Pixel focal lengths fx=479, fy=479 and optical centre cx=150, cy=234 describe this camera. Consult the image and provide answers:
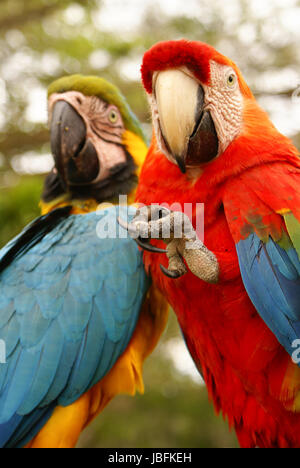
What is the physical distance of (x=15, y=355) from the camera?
1561 mm

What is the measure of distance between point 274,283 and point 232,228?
181mm

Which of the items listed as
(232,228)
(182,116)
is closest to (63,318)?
(232,228)

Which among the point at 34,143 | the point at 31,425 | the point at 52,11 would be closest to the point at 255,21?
the point at 52,11

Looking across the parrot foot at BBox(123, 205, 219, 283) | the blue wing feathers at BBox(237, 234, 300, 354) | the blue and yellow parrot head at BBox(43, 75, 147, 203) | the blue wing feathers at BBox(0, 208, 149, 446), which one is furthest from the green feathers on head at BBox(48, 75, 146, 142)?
the blue wing feathers at BBox(237, 234, 300, 354)

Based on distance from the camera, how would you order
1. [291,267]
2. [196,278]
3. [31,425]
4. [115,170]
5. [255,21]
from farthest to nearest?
[255,21] → [115,170] → [31,425] → [196,278] → [291,267]

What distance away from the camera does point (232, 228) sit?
1284mm

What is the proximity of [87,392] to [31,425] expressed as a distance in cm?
20

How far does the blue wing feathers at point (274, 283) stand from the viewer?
123cm

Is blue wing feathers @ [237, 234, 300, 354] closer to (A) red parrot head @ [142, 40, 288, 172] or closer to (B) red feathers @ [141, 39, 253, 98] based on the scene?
(A) red parrot head @ [142, 40, 288, 172]

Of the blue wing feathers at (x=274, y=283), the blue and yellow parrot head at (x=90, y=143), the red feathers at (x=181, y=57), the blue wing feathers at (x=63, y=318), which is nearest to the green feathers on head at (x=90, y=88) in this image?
the blue and yellow parrot head at (x=90, y=143)

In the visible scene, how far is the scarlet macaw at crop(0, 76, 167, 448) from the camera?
1538 millimetres

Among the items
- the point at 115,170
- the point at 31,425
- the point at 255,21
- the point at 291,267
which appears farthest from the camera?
the point at 255,21

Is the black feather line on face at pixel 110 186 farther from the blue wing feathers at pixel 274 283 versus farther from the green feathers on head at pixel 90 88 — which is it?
the blue wing feathers at pixel 274 283
